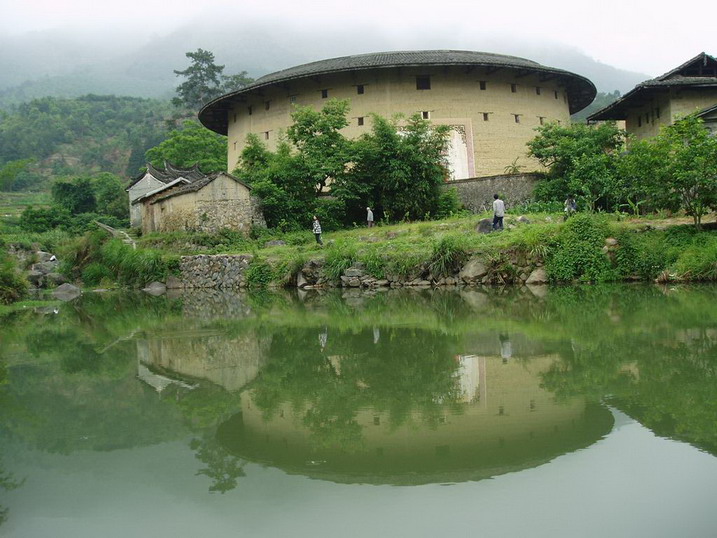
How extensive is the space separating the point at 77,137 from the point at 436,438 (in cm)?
9325

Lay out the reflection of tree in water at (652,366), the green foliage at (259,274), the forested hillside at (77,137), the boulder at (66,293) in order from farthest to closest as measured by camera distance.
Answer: the forested hillside at (77,137), the boulder at (66,293), the green foliage at (259,274), the reflection of tree in water at (652,366)

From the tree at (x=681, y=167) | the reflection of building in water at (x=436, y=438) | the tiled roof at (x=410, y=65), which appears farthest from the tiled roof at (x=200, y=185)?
the reflection of building in water at (x=436, y=438)

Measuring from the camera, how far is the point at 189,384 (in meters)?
6.17

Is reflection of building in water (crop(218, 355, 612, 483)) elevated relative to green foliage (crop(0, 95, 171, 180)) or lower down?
lower down

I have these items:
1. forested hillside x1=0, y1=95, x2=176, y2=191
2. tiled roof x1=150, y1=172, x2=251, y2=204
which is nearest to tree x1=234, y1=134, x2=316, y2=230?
tiled roof x1=150, y1=172, x2=251, y2=204

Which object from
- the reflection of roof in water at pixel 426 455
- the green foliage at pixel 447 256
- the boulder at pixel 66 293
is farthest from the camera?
the boulder at pixel 66 293

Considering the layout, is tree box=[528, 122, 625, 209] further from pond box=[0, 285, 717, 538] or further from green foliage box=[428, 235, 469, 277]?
pond box=[0, 285, 717, 538]

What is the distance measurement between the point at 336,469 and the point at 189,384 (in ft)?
9.62

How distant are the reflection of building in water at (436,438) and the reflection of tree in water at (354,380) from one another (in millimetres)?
67

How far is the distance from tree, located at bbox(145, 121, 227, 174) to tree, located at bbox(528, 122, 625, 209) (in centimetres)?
2769

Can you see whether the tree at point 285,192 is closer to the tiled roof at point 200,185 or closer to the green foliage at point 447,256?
the tiled roof at point 200,185

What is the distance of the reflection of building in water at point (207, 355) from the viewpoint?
656cm

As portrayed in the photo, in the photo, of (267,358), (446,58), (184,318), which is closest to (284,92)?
(446,58)

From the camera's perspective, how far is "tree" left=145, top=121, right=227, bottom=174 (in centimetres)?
4633
